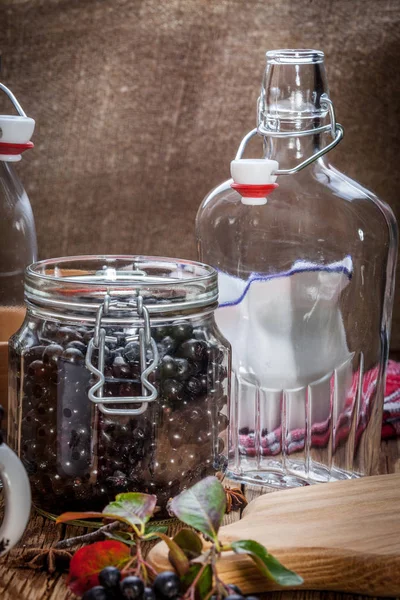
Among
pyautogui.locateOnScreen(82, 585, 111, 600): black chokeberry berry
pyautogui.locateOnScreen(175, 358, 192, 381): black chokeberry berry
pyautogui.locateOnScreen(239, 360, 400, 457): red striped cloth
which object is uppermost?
pyautogui.locateOnScreen(175, 358, 192, 381): black chokeberry berry

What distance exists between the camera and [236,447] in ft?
2.46

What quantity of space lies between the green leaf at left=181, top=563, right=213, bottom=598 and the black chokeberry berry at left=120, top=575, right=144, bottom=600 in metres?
0.04

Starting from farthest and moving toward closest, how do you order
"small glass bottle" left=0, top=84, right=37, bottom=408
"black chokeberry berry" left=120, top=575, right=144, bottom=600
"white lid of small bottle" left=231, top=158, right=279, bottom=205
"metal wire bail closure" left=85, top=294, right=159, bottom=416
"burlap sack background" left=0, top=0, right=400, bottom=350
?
"burlap sack background" left=0, top=0, right=400, bottom=350
"small glass bottle" left=0, top=84, right=37, bottom=408
"white lid of small bottle" left=231, top=158, right=279, bottom=205
"metal wire bail closure" left=85, top=294, right=159, bottom=416
"black chokeberry berry" left=120, top=575, right=144, bottom=600

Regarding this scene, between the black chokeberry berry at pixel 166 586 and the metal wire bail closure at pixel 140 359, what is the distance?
0.41ft

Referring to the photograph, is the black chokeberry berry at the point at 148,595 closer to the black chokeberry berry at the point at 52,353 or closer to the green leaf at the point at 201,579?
the green leaf at the point at 201,579

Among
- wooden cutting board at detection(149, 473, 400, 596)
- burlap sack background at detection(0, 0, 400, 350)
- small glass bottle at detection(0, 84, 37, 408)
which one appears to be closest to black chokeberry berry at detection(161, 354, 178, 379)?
wooden cutting board at detection(149, 473, 400, 596)

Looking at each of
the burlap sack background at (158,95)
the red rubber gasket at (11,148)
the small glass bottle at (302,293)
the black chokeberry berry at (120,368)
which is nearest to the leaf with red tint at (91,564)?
the black chokeberry berry at (120,368)

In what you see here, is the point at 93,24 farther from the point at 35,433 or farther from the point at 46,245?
the point at 35,433

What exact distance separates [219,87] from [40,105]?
20cm

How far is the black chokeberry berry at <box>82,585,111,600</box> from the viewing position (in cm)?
48

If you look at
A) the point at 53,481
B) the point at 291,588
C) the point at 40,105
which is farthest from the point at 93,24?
the point at 291,588

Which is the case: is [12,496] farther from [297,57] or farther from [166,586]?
[297,57]

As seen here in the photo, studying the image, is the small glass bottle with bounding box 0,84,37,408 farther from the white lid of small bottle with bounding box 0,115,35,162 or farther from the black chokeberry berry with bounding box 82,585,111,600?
the black chokeberry berry with bounding box 82,585,111,600

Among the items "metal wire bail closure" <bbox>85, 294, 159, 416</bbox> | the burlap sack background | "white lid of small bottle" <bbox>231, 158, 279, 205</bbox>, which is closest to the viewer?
"metal wire bail closure" <bbox>85, 294, 159, 416</bbox>
